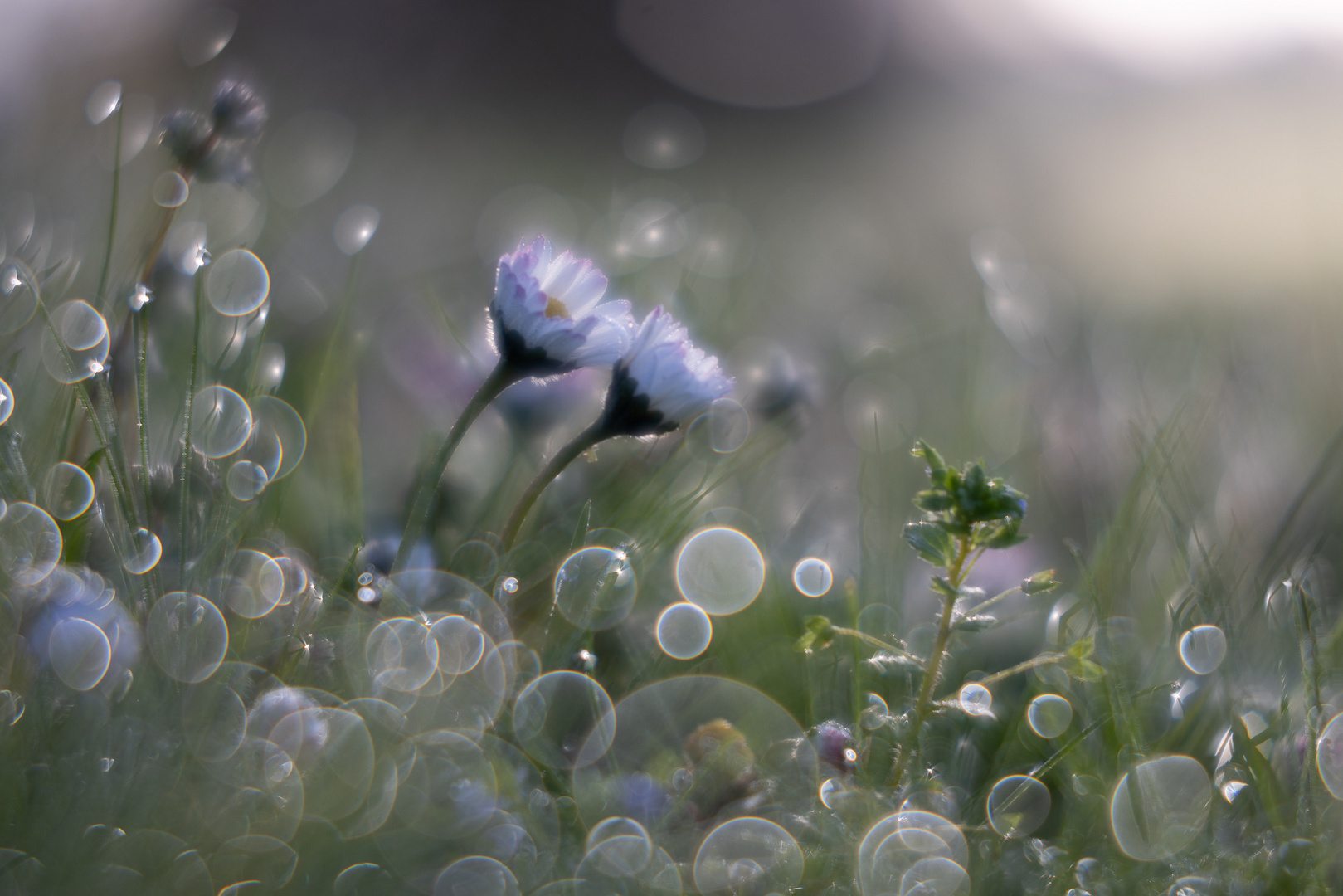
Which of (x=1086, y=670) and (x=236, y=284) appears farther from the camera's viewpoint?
(x=236, y=284)

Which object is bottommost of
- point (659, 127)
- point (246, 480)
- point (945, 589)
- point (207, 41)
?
point (659, 127)

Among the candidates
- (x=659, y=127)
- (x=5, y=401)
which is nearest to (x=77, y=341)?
(x=5, y=401)

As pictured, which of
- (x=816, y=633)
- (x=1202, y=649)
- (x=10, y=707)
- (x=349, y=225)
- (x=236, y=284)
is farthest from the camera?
(x=349, y=225)

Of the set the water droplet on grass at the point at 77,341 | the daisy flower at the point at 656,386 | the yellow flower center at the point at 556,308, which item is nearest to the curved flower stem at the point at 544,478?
the daisy flower at the point at 656,386

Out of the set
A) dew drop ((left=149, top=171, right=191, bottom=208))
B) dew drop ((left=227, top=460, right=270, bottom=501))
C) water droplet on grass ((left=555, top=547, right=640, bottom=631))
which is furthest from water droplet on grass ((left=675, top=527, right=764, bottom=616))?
dew drop ((left=149, top=171, right=191, bottom=208))

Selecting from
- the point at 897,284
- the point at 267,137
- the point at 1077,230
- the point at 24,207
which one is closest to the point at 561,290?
the point at 24,207

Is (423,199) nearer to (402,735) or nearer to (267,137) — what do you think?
(267,137)

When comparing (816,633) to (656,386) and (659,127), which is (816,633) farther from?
(659,127)
